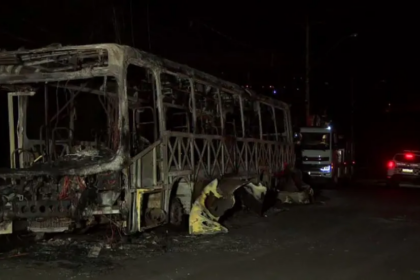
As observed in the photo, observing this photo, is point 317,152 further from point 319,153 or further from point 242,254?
point 242,254

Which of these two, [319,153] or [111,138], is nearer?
[111,138]

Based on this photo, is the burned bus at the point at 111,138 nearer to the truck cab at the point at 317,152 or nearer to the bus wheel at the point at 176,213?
the bus wheel at the point at 176,213

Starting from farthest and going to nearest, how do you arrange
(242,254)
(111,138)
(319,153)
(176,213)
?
(319,153) < (176,213) < (111,138) < (242,254)

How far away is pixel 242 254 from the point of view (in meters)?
8.74

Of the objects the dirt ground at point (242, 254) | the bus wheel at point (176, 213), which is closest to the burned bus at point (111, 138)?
the bus wheel at point (176, 213)

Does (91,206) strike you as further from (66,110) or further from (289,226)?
(289,226)

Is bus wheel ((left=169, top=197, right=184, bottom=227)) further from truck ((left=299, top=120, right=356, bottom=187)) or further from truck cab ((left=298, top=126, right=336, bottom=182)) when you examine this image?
truck cab ((left=298, top=126, right=336, bottom=182))

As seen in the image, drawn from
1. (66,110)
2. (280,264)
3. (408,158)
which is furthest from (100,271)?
(408,158)

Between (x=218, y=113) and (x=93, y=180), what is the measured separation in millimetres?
4200

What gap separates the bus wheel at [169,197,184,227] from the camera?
34.4ft

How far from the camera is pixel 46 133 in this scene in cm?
991

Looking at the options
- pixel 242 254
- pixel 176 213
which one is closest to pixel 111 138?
pixel 176 213

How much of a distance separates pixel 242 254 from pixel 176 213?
7.34 ft

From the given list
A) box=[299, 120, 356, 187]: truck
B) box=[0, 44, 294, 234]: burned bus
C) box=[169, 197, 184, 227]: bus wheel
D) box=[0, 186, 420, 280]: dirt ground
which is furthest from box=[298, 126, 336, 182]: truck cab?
box=[169, 197, 184, 227]: bus wheel
